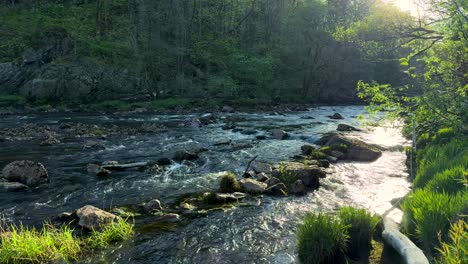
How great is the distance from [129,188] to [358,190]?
359 inches

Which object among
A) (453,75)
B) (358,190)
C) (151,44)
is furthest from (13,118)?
(453,75)

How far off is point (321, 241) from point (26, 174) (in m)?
11.9

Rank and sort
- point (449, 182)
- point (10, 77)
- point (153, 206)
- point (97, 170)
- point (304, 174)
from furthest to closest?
point (10, 77)
point (97, 170)
point (304, 174)
point (153, 206)
point (449, 182)

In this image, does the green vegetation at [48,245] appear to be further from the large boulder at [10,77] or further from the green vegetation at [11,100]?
the large boulder at [10,77]

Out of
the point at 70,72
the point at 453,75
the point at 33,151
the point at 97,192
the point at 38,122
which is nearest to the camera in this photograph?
the point at 453,75

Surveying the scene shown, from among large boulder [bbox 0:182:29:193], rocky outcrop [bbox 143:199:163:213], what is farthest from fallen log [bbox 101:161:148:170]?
rocky outcrop [bbox 143:199:163:213]

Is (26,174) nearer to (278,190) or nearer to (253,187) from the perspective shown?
(253,187)

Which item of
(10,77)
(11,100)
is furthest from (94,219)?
(10,77)

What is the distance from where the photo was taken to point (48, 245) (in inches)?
281

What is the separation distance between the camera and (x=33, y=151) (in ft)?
62.2

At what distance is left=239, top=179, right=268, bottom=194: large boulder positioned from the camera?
12.1 metres

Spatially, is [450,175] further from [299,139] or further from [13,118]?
[13,118]

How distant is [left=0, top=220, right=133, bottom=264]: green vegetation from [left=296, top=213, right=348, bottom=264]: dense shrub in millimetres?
4550

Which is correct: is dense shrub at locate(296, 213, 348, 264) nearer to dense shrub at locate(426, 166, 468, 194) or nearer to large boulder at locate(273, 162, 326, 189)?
dense shrub at locate(426, 166, 468, 194)
